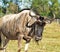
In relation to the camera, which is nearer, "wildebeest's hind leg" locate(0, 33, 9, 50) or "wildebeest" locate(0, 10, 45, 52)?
"wildebeest" locate(0, 10, 45, 52)

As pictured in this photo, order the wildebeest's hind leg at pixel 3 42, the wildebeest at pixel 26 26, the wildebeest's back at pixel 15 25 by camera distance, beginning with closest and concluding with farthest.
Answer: the wildebeest at pixel 26 26 → the wildebeest's back at pixel 15 25 → the wildebeest's hind leg at pixel 3 42

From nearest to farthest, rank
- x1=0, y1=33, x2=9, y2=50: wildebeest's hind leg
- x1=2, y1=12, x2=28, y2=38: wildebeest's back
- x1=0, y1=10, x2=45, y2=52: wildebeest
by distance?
1. x1=0, y1=10, x2=45, y2=52: wildebeest
2. x1=2, y1=12, x2=28, y2=38: wildebeest's back
3. x1=0, y1=33, x2=9, y2=50: wildebeest's hind leg

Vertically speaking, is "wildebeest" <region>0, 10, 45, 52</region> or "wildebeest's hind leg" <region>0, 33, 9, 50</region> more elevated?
"wildebeest" <region>0, 10, 45, 52</region>

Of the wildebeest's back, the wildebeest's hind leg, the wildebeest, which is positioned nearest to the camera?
the wildebeest

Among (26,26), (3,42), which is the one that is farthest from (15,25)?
(3,42)

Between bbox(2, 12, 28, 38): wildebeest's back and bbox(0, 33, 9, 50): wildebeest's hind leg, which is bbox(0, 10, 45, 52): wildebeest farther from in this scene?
bbox(0, 33, 9, 50): wildebeest's hind leg

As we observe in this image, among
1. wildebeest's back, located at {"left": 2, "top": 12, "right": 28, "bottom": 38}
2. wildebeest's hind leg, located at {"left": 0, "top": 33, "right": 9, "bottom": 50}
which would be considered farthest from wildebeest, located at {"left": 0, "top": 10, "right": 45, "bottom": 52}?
wildebeest's hind leg, located at {"left": 0, "top": 33, "right": 9, "bottom": 50}

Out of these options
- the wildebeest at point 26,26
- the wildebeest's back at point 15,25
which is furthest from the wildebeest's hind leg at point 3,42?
the wildebeest at point 26,26

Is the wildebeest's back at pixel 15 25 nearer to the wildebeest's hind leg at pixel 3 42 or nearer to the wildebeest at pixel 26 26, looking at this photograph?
the wildebeest at pixel 26 26

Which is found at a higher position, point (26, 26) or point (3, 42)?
point (26, 26)

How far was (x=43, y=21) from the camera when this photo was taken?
7723 millimetres

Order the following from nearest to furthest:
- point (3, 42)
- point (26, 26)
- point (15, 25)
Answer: point (26, 26) < point (15, 25) < point (3, 42)

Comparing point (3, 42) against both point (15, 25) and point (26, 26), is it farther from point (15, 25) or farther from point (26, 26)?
point (26, 26)

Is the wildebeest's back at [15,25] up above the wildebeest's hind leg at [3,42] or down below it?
above
